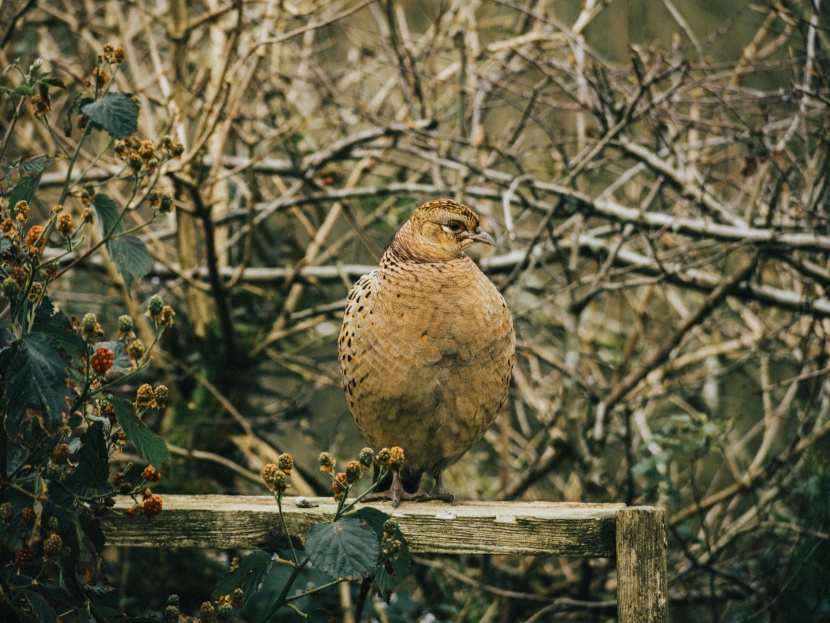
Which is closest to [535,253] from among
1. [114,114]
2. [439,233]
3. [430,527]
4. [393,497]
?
[439,233]

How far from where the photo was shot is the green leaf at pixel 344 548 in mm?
1581

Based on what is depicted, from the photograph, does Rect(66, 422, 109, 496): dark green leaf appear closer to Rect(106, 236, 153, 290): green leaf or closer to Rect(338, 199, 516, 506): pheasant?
Rect(106, 236, 153, 290): green leaf

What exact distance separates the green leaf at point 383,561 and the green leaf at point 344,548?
0.06 meters

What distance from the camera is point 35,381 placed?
59.9 inches

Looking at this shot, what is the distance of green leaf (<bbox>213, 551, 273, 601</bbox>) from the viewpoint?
175 centimetres

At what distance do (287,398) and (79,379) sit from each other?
9.63 ft

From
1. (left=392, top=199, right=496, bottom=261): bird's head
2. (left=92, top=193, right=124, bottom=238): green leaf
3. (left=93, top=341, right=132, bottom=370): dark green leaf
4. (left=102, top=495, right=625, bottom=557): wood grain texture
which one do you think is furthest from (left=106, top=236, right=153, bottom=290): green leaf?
(left=392, top=199, right=496, bottom=261): bird's head

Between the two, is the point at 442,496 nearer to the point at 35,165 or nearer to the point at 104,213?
the point at 104,213

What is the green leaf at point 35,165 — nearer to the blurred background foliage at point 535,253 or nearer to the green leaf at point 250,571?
the green leaf at point 250,571

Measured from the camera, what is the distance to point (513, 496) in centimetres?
429

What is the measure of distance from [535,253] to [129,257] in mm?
2393

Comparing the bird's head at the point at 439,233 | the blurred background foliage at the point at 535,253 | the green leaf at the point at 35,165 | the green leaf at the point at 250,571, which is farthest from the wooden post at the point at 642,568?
the blurred background foliage at the point at 535,253

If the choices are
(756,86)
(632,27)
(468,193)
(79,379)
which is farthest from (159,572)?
(756,86)

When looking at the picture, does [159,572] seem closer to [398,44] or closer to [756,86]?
[398,44]
